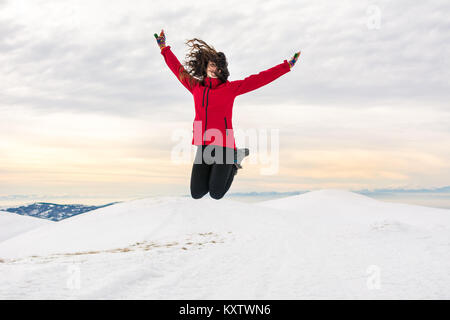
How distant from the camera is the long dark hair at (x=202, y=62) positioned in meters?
5.02

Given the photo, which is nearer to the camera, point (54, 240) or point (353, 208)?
point (54, 240)

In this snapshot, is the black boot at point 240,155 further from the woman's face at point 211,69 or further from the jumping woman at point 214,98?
the woman's face at point 211,69

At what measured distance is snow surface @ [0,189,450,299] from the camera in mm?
7031

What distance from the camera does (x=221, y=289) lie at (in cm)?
711

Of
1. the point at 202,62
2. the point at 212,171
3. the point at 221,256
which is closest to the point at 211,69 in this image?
the point at 202,62

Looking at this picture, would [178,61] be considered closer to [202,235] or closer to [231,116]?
[231,116]

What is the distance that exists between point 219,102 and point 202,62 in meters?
0.61

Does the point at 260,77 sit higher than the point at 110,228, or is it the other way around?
the point at 260,77

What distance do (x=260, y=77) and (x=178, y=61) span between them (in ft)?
3.86

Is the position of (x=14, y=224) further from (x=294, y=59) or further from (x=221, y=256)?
(x=294, y=59)

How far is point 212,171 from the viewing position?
5250 millimetres
